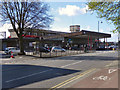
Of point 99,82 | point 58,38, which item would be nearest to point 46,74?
point 99,82

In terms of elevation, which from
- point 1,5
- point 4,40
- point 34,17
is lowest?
point 4,40

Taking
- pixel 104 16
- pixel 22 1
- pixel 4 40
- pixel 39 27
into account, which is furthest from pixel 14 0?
pixel 4 40

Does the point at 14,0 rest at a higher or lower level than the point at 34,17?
higher

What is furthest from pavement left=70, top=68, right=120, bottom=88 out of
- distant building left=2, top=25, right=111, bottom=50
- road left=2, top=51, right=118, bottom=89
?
distant building left=2, top=25, right=111, bottom=50

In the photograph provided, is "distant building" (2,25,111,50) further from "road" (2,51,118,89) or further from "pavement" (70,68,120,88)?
"pavement" (70,68,120,88)

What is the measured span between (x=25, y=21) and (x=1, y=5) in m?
5.06

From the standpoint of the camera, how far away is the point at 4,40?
171 ft

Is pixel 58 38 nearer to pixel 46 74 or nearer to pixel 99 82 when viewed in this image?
pixel 46 74

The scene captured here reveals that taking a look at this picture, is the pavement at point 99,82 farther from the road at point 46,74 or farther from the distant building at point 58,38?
the distant building at point 58,38

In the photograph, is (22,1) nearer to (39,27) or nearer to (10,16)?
(10,16)

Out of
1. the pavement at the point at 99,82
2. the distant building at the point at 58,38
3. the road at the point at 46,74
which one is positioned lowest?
the road at the point at 46,74

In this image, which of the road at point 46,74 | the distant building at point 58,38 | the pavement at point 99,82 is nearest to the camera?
the pavement at point 99,82

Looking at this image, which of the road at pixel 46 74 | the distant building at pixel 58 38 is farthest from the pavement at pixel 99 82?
the distant building at pixel 58 38

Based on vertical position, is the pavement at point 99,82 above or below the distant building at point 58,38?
below
